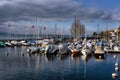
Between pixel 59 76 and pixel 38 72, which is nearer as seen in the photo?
pixel 59 76

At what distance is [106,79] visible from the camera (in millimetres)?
38156

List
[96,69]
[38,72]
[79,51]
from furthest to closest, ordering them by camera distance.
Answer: [79,51]
[96,69]
[38,72]

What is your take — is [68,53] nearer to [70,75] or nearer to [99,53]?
[99,53]

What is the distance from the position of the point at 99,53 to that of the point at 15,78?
103ft

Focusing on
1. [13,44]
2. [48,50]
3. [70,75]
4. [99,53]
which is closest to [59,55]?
[48,50]

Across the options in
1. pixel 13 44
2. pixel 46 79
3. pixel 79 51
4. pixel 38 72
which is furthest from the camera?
pixel 13 44

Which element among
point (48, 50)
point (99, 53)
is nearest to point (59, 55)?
point (48, 50)

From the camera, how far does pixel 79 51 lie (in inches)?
2734

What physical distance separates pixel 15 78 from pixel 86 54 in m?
29.9

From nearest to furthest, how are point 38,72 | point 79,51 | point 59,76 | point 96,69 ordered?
point 59,76
point 38,72
point 96,69
point 79,51

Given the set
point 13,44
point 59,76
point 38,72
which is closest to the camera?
point 59,76

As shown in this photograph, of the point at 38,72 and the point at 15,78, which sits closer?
the point at 15,78

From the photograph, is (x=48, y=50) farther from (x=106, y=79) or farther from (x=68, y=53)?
(x=106, y=79)

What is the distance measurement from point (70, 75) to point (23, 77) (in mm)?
7130
